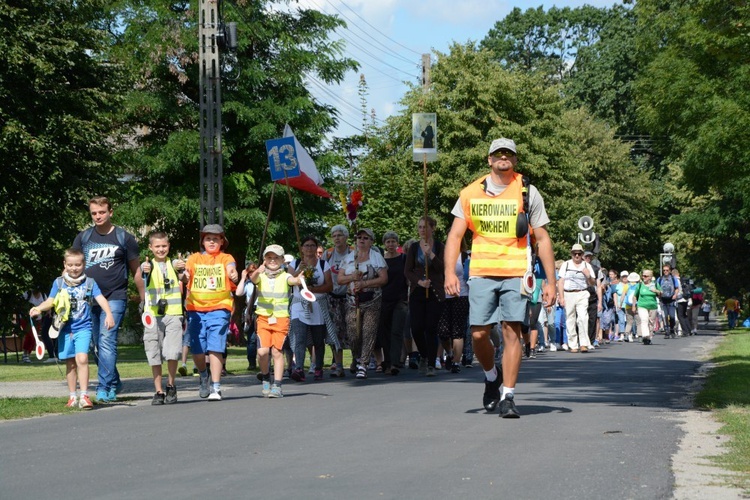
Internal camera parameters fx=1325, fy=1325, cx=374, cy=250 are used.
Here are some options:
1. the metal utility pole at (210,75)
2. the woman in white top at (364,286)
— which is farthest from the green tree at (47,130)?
the woman in white top at (364,286)

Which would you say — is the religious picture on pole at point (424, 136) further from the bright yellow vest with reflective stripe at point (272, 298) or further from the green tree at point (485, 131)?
the green tree at point (485, 131)

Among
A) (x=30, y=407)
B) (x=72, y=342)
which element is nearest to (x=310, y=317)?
(x=72, y=342)

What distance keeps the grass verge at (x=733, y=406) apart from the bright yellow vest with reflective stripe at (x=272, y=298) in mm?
4156

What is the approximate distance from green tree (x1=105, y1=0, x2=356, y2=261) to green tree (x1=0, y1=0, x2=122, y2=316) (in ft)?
37.5

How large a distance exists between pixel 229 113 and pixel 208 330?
29.8m

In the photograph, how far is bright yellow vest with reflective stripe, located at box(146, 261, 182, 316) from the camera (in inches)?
497

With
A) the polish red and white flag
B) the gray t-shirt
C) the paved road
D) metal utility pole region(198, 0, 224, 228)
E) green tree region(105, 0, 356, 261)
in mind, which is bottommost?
the paved road

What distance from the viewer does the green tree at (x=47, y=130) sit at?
21875mm

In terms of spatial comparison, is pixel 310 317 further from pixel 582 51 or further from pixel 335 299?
pixel 582 51

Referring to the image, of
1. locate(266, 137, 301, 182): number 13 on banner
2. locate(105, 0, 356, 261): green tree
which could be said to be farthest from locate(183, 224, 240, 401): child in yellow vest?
locate(105, 0, 356, 261): green tree

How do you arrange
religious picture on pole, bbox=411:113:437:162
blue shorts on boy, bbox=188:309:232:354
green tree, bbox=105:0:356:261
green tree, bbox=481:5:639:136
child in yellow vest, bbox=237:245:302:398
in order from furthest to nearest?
green tree, bbox=481:5:639:136
green tree, bbox=105:0:356:261
religious picture on pole, bbox=411:113:437:162
child in yellow vest, bbox=237:245:302:398
blue shorts on boy, bbox=188:309:232:354

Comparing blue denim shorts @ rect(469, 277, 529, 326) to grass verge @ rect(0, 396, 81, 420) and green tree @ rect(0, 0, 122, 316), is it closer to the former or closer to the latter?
grass verge @ rect(0, 396, 81, 420)

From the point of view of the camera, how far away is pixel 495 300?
407 inches

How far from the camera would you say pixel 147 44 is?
41.8m
